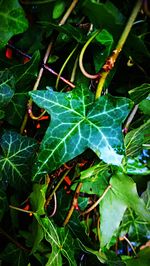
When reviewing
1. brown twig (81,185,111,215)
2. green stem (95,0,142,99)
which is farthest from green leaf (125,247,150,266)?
green stem (95,0,142,99)

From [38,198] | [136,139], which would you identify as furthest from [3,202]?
[136,139]

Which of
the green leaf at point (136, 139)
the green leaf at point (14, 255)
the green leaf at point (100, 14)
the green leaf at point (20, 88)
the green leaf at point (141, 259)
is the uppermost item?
the green leaf at point (100, 14)

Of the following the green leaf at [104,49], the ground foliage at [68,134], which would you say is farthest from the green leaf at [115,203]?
the green leaf at [104,49]

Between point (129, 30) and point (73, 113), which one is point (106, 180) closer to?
point (73, 113)

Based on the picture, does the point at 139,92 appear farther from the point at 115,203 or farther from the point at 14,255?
the point at 14,255

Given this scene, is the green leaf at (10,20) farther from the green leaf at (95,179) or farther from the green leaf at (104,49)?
the green leaf at (95,179)

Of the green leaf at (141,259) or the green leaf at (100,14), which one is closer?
the green leaf at (100,14)
